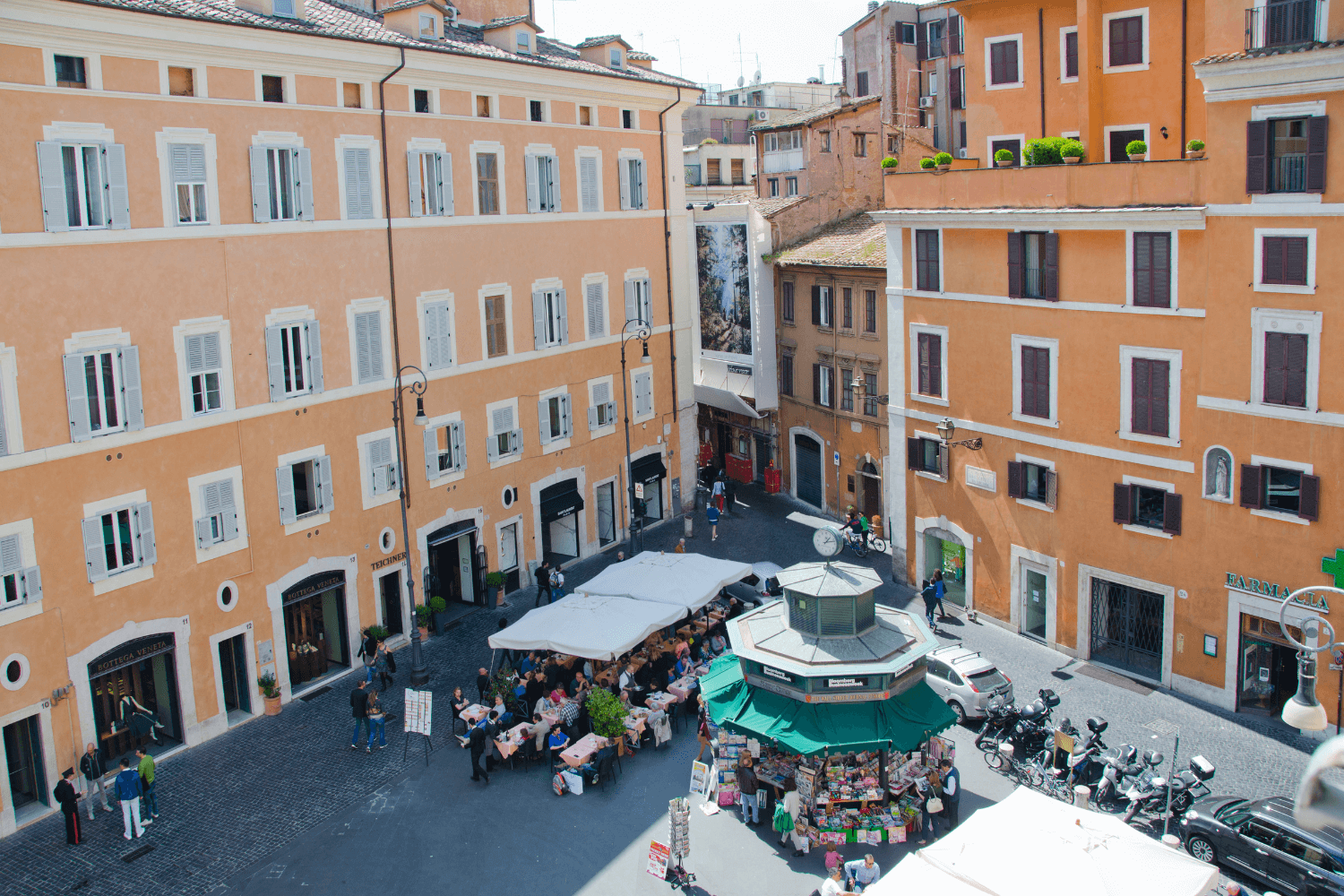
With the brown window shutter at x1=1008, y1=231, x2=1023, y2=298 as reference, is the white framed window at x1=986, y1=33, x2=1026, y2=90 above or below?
above

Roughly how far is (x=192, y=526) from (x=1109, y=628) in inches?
850

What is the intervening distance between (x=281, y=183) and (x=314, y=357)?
412 centimetres

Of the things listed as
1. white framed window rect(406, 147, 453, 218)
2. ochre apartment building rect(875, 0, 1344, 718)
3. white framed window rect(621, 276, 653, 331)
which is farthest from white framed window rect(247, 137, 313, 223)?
ochre apartment building rect(875, 0, 1344, 718)

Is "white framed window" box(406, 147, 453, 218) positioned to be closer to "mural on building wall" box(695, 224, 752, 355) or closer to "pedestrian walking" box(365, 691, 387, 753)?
"pedestrian walking" box(365, 691, 387, 753)

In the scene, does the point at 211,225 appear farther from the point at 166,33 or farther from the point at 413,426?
the point at 413,426

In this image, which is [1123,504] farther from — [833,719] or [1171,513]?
[833,719]

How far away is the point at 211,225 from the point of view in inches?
991

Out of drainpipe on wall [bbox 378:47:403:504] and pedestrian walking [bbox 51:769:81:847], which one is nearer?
pedestrian walking [bbox 51:769:81:847]

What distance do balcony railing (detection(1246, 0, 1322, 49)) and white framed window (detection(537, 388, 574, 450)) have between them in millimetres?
20475

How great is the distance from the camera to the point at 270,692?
2645 centimetres

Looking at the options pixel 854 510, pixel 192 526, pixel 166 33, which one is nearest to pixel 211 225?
pixel 166 33

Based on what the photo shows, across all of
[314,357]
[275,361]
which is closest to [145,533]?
[275,361]

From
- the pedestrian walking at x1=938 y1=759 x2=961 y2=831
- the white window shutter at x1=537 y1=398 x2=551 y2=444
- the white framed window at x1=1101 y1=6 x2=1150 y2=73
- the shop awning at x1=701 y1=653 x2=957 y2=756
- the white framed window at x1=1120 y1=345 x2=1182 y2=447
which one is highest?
the white framed window at x1=1101 y1=6 x2=1150 y2=73

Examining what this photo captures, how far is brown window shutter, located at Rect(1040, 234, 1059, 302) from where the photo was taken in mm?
27375
